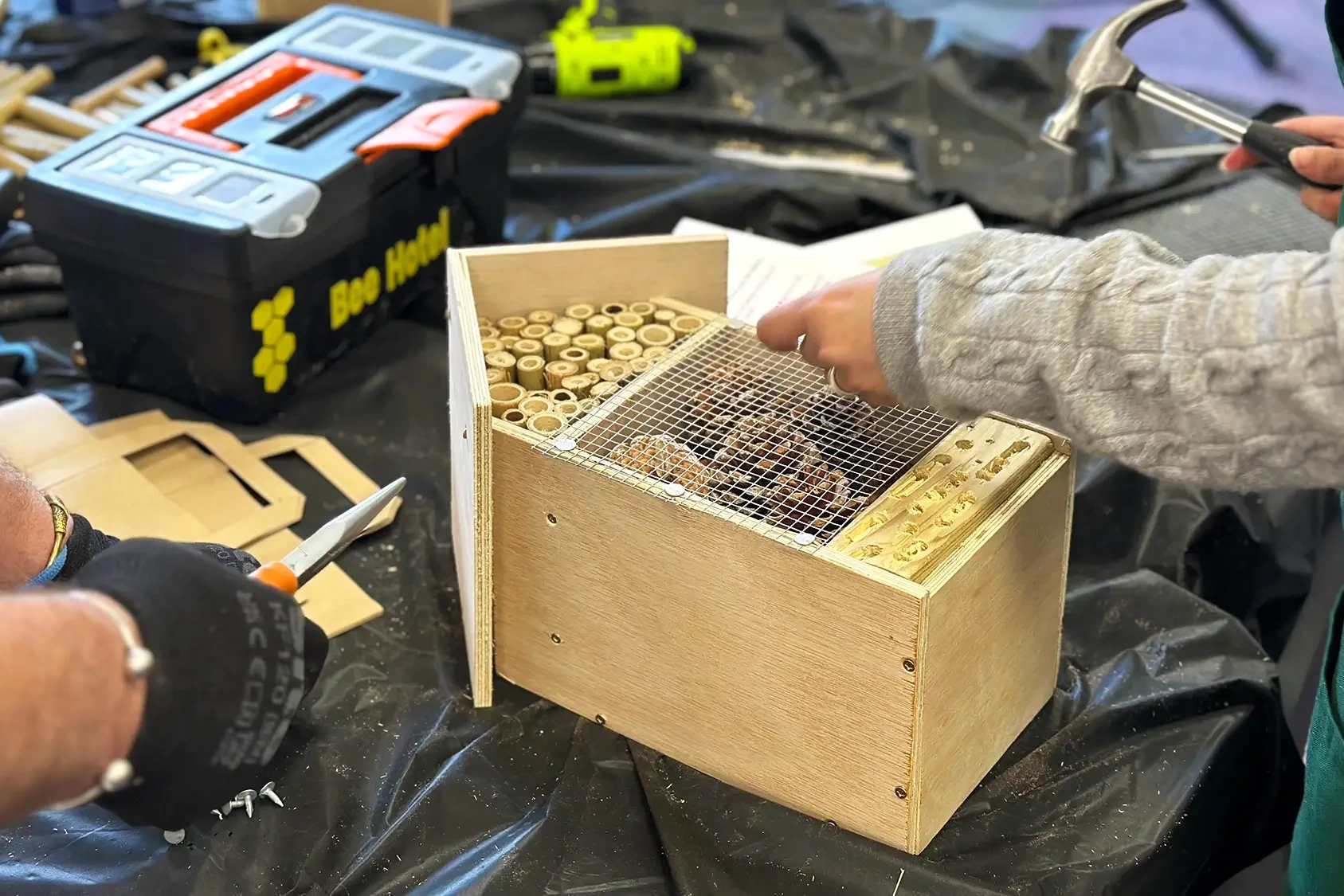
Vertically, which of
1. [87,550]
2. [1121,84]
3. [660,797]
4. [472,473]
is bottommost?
[660,797]

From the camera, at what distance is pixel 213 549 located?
0.99 meters

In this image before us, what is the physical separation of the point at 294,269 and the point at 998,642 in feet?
2.69

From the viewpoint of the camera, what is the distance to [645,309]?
115 cm

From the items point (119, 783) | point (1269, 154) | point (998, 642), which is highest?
point (1269, 154)

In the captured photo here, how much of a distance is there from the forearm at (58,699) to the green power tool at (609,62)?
1.50m

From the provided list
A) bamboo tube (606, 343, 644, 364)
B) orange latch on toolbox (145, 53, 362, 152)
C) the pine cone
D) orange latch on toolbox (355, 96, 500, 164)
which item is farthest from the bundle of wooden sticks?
the pine cone

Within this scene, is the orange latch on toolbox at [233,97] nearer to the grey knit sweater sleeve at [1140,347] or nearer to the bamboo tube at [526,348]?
the bamboo tube at [526,348]

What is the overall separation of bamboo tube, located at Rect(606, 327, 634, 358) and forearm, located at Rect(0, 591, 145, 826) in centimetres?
54

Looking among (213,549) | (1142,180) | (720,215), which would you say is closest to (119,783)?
(213,549)

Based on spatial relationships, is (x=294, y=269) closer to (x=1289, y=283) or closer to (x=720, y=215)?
(x=720, y=215)

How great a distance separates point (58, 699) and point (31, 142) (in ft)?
4.40

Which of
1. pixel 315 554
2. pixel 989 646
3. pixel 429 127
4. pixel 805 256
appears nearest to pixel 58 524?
pixel 315 554

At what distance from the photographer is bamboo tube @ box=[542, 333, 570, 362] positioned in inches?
42.3

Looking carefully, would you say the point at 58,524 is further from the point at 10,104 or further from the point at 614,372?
the point at 10,104
